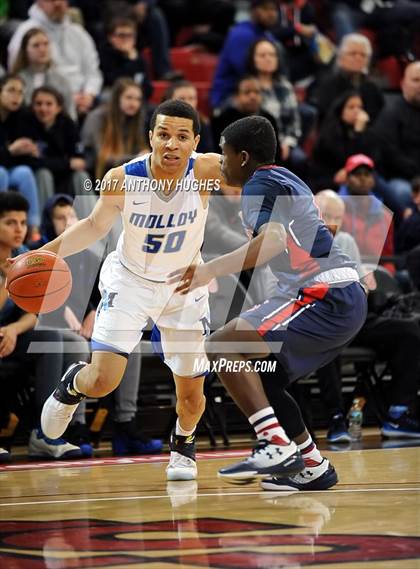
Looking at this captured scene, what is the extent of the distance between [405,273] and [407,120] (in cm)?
234

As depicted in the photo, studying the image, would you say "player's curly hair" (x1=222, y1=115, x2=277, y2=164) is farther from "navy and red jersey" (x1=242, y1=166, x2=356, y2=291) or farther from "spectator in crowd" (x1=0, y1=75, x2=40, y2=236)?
"spectator in crowd" (x1=0, y1=75, x2=40, y2=236)

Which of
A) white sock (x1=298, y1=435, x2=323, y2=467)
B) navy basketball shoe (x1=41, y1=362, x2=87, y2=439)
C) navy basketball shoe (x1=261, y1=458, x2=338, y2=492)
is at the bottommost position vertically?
navy basketball shoe (x1=41, y1=362, x2=87, y2=439)

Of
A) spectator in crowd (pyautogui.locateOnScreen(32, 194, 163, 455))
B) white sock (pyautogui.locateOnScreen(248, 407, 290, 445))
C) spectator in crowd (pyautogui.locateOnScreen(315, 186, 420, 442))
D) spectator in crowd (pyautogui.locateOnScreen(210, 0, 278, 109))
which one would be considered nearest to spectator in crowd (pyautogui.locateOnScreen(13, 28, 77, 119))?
spectator in crowd (pyautogui.locateOnScreen(210, 0, 278, 109))

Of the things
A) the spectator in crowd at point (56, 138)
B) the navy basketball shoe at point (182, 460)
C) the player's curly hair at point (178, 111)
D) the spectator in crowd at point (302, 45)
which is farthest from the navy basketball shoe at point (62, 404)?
the spectator in crowd at point (302, 45)

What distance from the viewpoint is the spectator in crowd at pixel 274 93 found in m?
10.9

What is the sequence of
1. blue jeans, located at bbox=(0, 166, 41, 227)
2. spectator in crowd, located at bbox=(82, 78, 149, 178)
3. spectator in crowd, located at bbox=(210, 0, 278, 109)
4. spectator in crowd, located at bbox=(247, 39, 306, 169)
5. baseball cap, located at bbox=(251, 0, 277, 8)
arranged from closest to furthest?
blue jeans, located at bbox=(0, 166, 41, 227)
spectator in crowd, located at bbox=(82, 78, 149, 178)
spectator in crowd, located at bbox=(247, 39, 306, 169)
spectator in crowd, located at bbox=(210, 0, 278, 109)
baseball cap, located at bbox=(251, 0, 277, 8)

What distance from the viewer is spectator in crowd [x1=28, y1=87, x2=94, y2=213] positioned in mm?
9523

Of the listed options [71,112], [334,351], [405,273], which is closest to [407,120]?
[405,273]

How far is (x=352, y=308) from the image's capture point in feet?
17.6

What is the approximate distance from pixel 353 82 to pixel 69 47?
291 cm

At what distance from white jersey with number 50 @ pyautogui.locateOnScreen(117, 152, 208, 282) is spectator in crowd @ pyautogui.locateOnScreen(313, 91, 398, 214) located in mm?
4695

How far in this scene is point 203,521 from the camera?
4.65 m

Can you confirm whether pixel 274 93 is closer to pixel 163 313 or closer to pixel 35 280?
pixel 163 313

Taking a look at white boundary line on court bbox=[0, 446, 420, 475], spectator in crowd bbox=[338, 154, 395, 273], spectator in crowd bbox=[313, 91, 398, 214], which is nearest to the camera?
white boundary line on court bbox=[0, 446, 420, 475]
